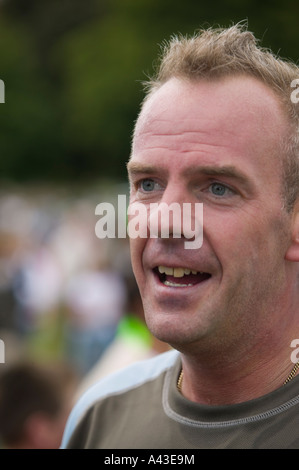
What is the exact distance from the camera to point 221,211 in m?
2.66

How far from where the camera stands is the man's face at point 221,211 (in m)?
2.63

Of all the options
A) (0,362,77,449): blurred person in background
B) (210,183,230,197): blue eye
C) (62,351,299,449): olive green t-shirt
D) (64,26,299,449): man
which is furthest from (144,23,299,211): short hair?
(0,362,77,449): blurred person in background

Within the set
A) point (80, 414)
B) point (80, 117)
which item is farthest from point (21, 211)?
point (80, 414)

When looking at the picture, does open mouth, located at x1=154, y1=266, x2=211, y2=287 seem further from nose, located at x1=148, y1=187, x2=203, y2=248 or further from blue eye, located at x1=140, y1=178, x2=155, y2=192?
blue eye, located at x1=140, y1=178, x2=155, y2=192

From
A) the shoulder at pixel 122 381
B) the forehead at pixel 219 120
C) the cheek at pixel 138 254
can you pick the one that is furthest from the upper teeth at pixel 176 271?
the shoulder at pixel 122 381

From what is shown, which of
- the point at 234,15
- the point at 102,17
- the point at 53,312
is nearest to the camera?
the point at 53,312

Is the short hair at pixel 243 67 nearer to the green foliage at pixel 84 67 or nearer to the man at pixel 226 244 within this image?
the man at pixel 226 244

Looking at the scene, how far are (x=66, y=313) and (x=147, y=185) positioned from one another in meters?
11.3

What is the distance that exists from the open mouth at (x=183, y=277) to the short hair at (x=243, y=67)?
1.32ft

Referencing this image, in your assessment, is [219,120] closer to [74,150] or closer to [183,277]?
[183,277]

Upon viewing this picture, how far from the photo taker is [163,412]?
2.93 metres

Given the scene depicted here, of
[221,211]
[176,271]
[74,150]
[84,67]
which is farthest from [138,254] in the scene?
[74,150]

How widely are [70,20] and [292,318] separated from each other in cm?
5728

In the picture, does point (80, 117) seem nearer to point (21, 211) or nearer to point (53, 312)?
point (21, 211)
